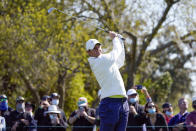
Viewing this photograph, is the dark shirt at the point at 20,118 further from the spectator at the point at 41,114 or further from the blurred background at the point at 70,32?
the blurred background at the point at 70,32

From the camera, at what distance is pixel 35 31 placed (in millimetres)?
17219

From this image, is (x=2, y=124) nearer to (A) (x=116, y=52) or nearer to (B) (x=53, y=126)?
(B) (x=53, y=126)

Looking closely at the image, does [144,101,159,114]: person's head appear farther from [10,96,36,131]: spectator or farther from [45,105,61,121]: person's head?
[10,96,36,131]: spectator

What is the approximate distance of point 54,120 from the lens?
9.39 m

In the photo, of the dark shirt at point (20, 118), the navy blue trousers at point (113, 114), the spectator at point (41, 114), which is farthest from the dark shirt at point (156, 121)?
the navy blue trousers at point (113, 114)

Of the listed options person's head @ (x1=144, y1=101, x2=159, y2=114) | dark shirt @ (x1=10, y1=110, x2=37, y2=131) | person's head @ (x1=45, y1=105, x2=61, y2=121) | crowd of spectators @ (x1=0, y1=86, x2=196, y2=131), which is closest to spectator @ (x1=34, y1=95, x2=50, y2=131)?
crowd of spectators @ (x1=0, y1=86, x2=196, y2=131)

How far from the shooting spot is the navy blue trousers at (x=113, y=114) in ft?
18.3

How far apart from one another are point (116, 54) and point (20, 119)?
4746 millimetres

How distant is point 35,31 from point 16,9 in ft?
5.07

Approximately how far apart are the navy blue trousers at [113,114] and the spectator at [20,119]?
4.32m

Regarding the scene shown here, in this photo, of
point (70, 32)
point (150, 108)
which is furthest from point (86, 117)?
point (70, 32)

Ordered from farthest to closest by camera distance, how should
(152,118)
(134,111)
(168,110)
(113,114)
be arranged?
(168,110), (152,118), (134,111), (113,114)

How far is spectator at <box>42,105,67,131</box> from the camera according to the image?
9.32 m

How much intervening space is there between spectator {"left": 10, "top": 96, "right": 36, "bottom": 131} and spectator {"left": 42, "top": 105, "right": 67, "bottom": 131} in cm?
38
